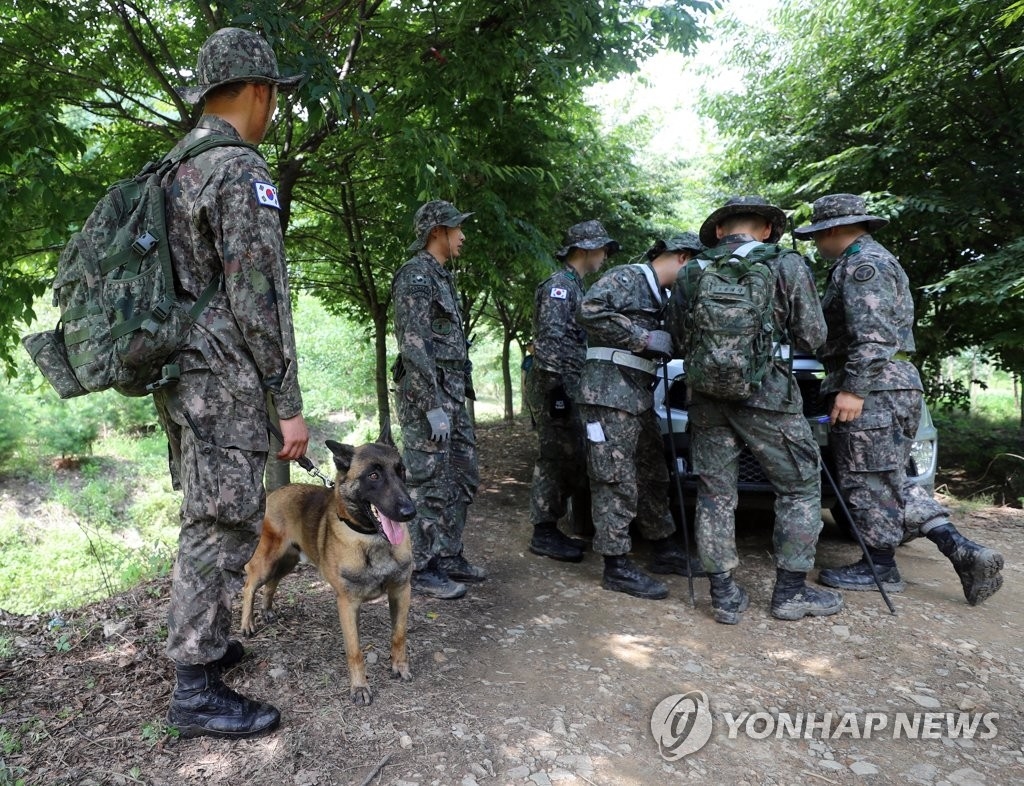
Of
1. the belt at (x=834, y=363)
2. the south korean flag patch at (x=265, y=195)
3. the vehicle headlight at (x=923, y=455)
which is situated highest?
the south korean flag patch at (x=265, y=195)

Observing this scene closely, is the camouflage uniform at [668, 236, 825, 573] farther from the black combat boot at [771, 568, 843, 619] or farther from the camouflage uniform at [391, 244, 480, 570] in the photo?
the camouflage uniform at [391, 244, 480, 570]

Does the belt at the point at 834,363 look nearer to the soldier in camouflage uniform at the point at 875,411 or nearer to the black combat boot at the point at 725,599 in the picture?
the soldier in camouflage uniform at the point at 875,411

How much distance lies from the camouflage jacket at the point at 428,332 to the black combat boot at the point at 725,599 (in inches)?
82.9

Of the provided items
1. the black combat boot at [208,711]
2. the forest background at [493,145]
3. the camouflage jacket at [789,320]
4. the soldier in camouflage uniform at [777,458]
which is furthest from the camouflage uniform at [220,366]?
the camouflage jacket at [789,320]

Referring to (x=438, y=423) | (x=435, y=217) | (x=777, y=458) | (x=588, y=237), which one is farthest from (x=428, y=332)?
(x=777, y=458)

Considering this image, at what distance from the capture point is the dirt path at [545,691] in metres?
2.50

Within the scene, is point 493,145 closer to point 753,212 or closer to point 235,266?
point 753,212

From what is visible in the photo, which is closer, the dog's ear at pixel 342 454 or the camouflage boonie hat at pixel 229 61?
the camouflage boonie hat at pixel 229 61

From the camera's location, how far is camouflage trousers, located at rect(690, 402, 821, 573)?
3932 mm

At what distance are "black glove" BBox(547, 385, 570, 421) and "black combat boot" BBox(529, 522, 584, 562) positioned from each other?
3.02 ft

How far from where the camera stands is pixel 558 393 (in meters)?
5.25

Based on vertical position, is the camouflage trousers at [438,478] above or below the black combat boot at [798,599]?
above

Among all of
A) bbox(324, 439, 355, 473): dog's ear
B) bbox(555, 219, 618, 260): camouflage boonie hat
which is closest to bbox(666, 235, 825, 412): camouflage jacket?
bbox(555, 219, 618, 260): camouflage boonie hat

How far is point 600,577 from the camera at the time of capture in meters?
4.73
